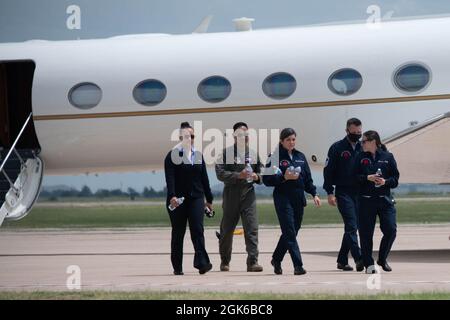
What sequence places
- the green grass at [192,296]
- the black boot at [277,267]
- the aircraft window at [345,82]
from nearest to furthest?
the green grass at [192,296] → the black boot at [277,267] → the aircraft window at [345,82]

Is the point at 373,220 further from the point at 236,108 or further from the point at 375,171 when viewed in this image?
the point at 236,108

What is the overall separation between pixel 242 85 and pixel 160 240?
723 cm

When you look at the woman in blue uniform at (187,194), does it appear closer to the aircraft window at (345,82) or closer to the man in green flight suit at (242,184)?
the man in green flight suit at (242,184)

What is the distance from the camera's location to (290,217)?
15930 mm

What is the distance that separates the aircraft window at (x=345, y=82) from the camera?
820 inches

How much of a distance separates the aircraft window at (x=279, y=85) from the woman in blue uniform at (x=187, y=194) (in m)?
4.85

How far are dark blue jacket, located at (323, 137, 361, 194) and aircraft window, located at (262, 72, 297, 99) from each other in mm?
4544

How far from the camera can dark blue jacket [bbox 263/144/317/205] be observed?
15953 millimetres

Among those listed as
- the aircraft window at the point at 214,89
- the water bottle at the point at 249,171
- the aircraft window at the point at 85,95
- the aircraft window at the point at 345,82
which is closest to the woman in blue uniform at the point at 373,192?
the water bottle at the point at 249,171

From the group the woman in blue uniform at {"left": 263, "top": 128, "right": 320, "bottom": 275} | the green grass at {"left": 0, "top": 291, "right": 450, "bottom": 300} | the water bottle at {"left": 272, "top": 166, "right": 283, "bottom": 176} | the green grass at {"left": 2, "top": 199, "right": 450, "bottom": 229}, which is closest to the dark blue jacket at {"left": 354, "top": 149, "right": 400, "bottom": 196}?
the woman in blue uniform at {"left": 263, "top": 128, "right": 320, "bottom": 275}

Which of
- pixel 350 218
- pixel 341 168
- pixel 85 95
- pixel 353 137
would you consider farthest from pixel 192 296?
pixel 85 95
